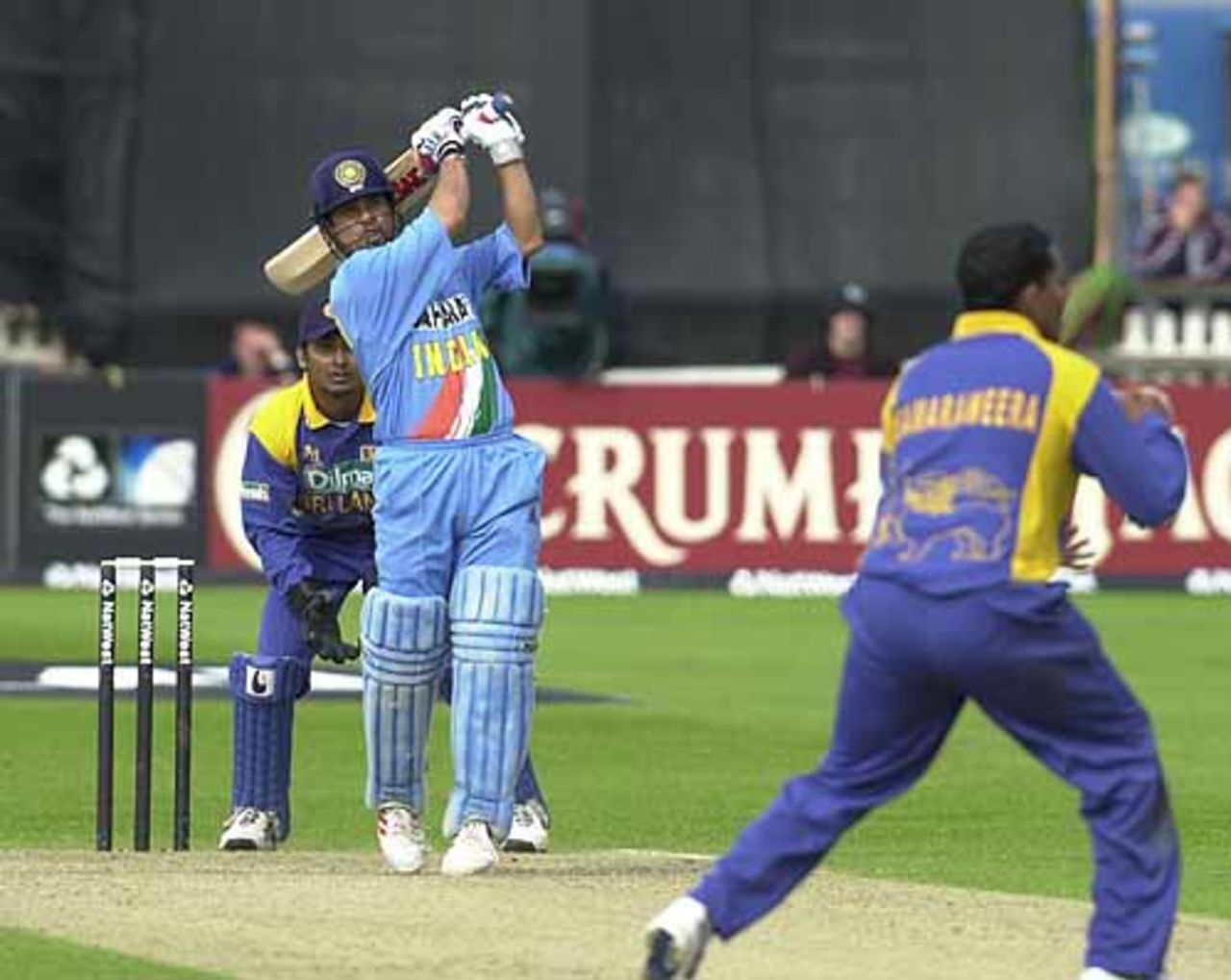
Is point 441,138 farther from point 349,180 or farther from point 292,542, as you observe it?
point 292,542

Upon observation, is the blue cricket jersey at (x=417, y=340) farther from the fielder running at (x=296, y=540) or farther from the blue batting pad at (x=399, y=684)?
the fielder running at (x=296, y=540)

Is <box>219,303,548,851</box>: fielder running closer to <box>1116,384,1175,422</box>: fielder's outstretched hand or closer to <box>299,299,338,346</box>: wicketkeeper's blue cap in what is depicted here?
<box>299,299,338,346</box>: wicketkeeper's blue cap

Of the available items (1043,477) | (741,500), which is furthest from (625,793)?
(741,500)

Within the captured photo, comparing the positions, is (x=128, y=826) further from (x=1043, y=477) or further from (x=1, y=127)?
(x=1, y=127)

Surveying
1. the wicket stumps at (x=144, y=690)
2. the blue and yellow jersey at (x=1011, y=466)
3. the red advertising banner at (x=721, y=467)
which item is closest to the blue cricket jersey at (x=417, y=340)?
the wicket stumps at (x=144, y=690)

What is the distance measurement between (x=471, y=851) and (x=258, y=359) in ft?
49.6

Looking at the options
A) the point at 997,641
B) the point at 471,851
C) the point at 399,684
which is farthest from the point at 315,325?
the point at 997,641

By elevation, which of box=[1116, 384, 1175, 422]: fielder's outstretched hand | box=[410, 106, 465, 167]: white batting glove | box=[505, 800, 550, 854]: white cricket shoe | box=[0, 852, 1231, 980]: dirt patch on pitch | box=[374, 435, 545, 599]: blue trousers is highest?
box=[410, 106, 465, 167]: white batting glove

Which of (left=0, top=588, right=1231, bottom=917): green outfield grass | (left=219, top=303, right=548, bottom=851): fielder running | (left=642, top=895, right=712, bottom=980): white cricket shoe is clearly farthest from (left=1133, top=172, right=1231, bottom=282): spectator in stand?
(left=642, top=895, right=712, bottom=980): white cricket shoe

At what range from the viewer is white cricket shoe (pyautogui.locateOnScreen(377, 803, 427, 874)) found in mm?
12359

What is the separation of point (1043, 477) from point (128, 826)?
5.96 m

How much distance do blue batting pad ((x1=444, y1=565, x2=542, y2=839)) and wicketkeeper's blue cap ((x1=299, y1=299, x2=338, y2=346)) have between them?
130cm

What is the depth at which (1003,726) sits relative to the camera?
32.0ft

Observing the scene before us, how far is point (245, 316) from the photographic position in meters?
27.9
